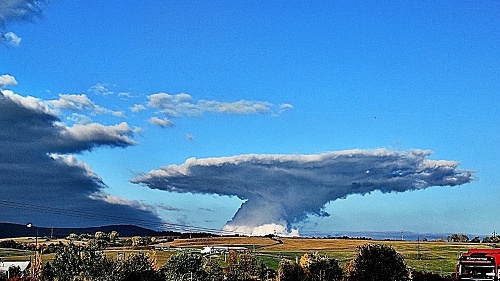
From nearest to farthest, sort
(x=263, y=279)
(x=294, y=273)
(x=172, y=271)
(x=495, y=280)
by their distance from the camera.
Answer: (x=495, y=280), (x=172, y=271), (x=294, y=273), (x=263, y=279)

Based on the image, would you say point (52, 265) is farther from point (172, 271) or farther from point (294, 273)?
point (294, 273)

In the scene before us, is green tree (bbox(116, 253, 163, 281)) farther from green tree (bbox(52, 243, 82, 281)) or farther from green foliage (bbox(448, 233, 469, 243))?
green foliage (bbox(448, 233, 469, 243))

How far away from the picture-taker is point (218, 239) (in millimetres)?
144125

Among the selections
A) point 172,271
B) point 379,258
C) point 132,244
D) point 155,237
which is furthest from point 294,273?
point 155,237

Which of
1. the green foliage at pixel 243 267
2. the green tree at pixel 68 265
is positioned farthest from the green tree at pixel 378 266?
the green tree at pixel 68 265

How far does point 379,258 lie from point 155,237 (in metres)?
80.5

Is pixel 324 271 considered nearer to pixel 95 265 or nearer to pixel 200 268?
pixel 200 268

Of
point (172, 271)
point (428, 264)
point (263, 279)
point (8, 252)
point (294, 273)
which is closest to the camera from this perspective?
point (172, 271)

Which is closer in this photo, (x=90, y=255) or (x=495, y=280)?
(x=495, y=280)

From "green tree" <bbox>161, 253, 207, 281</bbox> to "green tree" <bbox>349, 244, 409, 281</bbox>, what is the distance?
1843 centimetres

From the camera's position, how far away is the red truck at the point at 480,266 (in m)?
55.0

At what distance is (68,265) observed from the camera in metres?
62.1

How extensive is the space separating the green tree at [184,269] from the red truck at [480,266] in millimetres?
21877

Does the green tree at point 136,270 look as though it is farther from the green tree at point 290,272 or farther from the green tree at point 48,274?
the green tree at point 290,272
